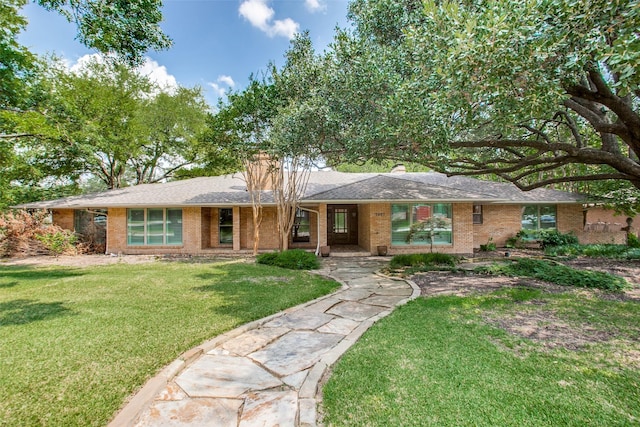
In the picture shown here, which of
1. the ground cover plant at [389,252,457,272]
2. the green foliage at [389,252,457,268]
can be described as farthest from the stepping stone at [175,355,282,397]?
the green foliage at [389,252,457,268]

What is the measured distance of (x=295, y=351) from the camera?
12.6ft

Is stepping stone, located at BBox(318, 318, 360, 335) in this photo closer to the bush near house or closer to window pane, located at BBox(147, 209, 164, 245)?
window pane, located at BBox(147, 209, 164, 245)

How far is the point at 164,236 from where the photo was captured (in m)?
14.2

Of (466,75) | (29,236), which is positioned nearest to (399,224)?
(466,75)

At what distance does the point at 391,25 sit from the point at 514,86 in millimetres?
4114

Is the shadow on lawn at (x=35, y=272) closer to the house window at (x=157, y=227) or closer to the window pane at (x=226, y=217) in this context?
the house window at (x=157, y=227)

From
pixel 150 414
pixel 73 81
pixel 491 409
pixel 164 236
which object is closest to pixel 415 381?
pixel 491 409

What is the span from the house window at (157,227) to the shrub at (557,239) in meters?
17.7

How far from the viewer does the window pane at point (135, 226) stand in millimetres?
14227

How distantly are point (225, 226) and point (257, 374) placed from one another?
42.3 feet

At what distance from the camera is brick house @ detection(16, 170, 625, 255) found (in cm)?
1321

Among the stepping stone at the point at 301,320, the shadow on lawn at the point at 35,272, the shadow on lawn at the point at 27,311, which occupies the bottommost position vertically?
the stepping stone at the point at 301,320

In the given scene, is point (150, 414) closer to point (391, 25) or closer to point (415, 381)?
point (415, 381)

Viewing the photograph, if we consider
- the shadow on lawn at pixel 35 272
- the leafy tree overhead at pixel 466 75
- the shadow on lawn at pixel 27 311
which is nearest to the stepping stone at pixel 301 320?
the shadow on lawn at pixel 27 311
